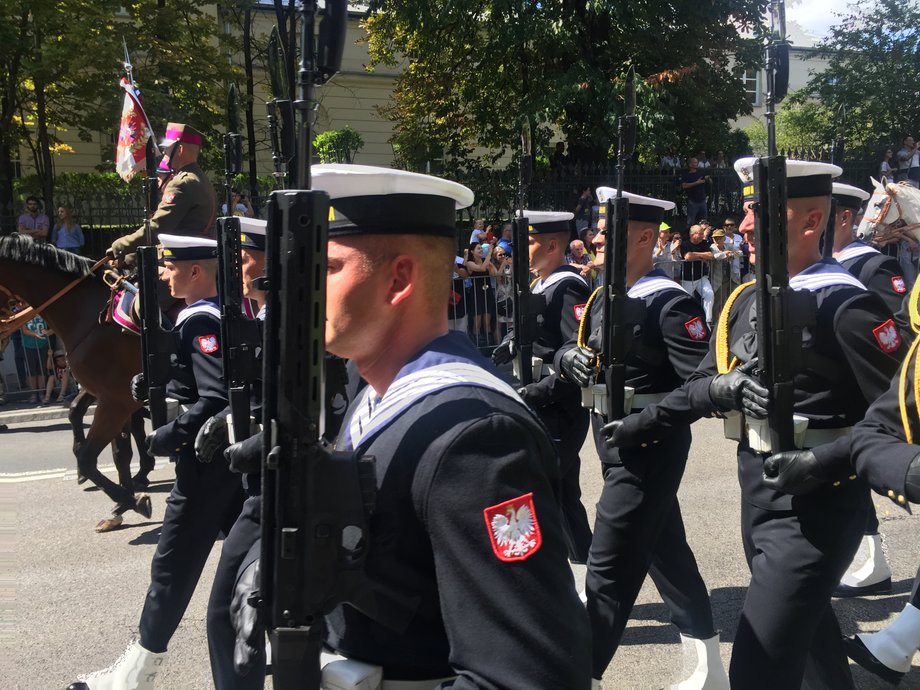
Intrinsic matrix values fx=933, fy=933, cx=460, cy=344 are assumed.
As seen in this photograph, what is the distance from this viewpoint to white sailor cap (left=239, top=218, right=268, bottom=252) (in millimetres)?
4641

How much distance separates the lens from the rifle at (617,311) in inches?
167

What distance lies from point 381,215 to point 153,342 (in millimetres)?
3556

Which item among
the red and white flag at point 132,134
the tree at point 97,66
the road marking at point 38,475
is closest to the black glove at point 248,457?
the red and white flag at point 132,134

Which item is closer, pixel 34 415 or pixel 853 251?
pixel 853 251

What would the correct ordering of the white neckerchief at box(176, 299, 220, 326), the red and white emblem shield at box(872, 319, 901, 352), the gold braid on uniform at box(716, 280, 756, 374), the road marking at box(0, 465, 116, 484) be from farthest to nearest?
the road marking at box(0, 465, 116, 484) < the white neckerchief at box(176, 299, 220, 326) < the gold braid on uniform at box(716, 280, 756, 374) < the red and white emblem shield at box(872, 319, 901, 352)

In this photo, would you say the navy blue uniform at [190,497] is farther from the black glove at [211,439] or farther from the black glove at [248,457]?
the black glove at [248,457]

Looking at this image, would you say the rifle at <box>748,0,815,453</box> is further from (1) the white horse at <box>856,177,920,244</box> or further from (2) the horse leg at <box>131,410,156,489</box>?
(1) the white horse at <box>856,177,920,244</box>

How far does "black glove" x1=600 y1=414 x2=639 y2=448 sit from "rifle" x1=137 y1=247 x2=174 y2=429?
2.37 m

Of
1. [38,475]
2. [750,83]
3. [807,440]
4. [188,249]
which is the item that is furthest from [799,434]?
[750,83]

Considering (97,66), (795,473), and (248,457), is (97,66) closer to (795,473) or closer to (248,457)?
(248,457)

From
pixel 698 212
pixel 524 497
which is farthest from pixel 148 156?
pixel 698 212

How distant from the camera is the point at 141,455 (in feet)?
25.1

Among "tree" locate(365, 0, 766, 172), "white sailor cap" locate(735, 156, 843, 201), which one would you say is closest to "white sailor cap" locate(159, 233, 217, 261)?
"white sailor cap" locate(735, 156, 843, 201)

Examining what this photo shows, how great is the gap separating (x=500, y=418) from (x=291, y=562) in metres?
0.43
